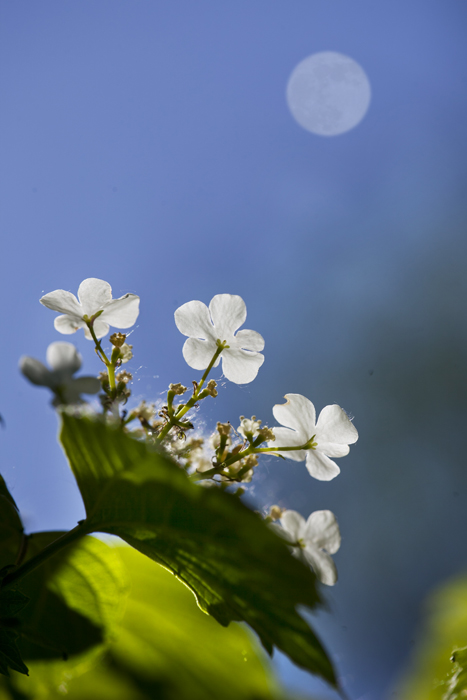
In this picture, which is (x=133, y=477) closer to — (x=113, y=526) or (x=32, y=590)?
(x=113, y=526)

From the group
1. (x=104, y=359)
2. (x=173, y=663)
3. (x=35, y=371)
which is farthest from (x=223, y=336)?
(x=173, y=663)

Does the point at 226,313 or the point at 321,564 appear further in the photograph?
the point at 226,313

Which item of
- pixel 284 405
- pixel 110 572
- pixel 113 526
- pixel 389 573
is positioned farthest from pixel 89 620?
pixel 389 573

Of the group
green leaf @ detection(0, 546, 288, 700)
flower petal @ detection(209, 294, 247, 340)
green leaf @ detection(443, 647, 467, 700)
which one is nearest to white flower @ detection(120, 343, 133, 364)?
flower petal @ detection(209, 294, 247, 340)

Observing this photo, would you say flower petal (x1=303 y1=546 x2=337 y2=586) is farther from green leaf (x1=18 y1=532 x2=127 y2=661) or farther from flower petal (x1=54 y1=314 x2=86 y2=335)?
flower petal (x1=54 y1=314 x2=86 y2=335)

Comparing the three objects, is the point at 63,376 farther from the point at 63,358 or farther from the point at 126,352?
the point at 126,352

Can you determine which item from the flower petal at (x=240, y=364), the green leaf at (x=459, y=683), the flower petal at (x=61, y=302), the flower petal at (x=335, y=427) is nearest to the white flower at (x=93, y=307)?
the flower petal at (x=61, y=302)

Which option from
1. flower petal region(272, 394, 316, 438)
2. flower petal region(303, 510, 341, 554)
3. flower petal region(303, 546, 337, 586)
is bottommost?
flower petal region(303, 546, 337, 586)
